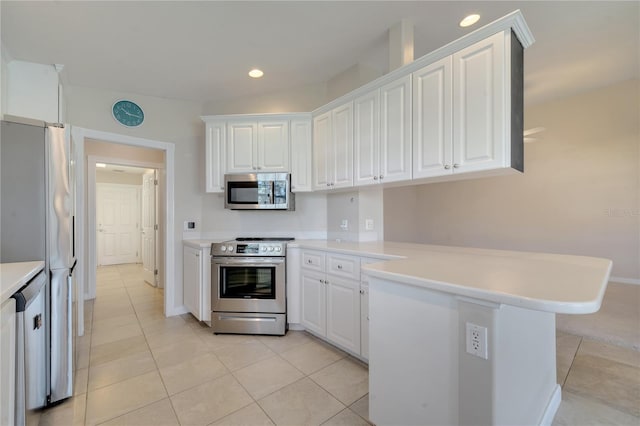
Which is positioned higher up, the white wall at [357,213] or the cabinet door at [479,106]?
the cabinet door at [479,106]

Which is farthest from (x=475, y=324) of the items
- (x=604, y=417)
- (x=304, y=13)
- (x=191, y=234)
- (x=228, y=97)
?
(x=228, y=97)

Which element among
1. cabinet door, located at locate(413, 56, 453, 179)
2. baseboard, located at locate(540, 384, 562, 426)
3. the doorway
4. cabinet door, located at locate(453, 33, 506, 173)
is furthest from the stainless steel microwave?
the doorway

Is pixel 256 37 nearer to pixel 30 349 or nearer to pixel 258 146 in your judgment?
pixel 258 146

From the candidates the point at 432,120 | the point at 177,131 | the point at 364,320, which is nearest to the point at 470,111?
the point at 432,120

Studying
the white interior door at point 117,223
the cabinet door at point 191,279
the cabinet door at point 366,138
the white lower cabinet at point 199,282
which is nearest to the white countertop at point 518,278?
the cabinet door at point 366,138

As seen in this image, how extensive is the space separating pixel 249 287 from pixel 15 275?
1.72 meters

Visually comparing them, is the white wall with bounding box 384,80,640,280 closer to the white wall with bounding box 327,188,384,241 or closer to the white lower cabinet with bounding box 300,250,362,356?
the white wall with bounding box 327,188,384,241

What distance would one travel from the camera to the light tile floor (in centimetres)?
162

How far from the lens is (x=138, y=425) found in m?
1.55

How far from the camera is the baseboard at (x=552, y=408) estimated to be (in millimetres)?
1456

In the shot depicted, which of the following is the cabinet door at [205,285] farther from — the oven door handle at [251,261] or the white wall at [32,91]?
the white wall at [32,91]

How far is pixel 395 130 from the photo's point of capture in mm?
2182

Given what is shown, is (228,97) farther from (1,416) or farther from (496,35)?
(1,416)

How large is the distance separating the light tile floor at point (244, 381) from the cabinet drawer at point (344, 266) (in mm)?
705
